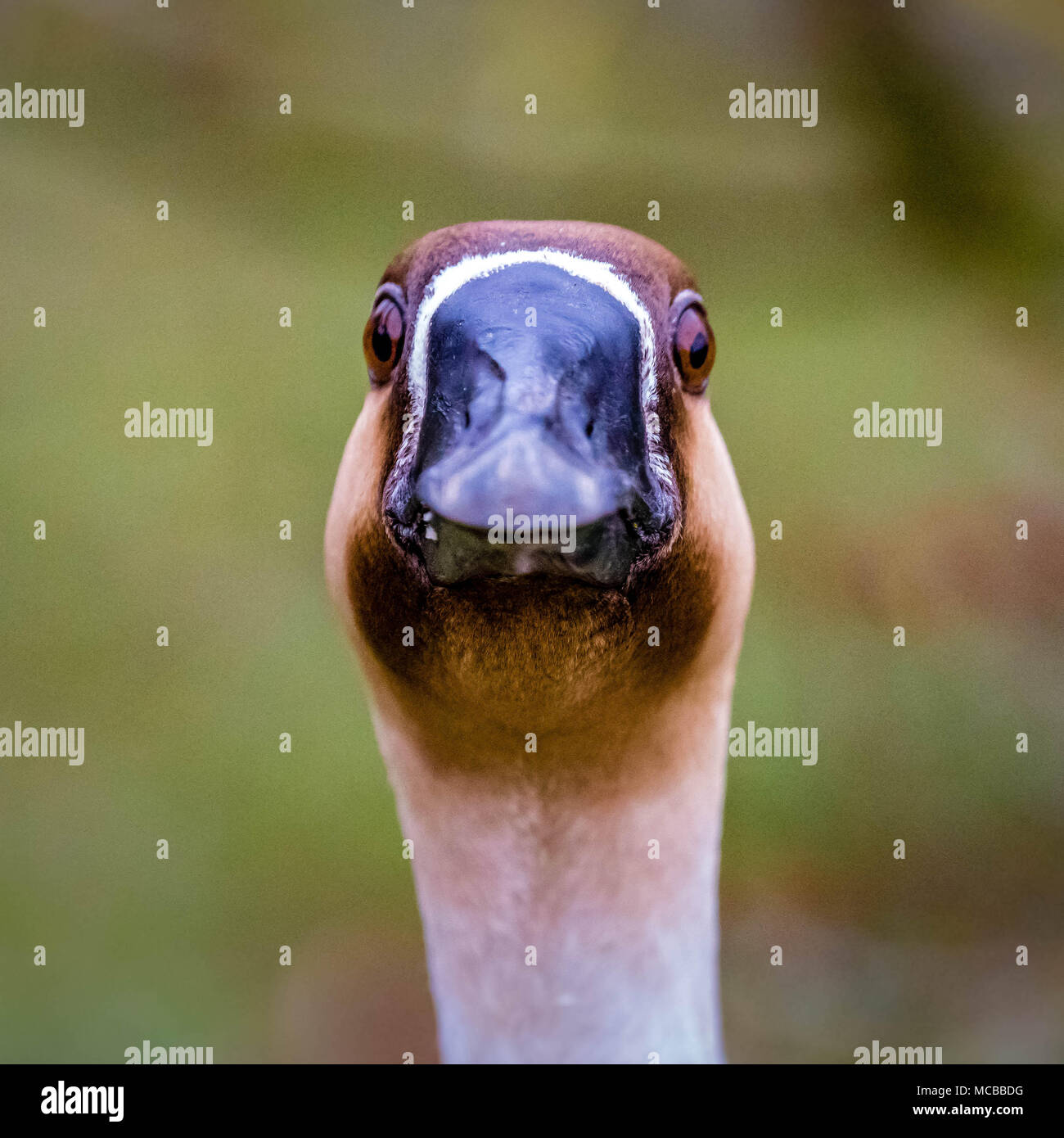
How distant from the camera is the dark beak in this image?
3.14 ft

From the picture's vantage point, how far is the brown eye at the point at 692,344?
126cm

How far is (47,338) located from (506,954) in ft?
7.26

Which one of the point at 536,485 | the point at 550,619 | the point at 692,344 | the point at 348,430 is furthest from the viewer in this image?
the point at 348,430

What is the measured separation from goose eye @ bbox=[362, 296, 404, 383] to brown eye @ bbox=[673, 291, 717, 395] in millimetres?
303

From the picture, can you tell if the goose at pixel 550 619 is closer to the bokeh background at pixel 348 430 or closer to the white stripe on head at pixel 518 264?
the white stripe on head at pixel 518 264

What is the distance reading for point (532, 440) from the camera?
37.6 inches

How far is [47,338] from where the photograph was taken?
2.92 meters

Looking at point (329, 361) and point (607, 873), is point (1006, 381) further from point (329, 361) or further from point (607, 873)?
point (607, 873)

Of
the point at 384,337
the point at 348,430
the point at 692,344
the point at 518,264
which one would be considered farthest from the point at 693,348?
the point at 348,430

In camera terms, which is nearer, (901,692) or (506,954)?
(506,954)

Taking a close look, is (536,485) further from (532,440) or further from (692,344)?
(692,344)

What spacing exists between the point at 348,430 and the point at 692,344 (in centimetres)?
164

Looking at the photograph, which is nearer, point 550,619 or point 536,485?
point 536,485

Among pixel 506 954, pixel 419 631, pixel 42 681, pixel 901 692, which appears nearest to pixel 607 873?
pixel 506 954
